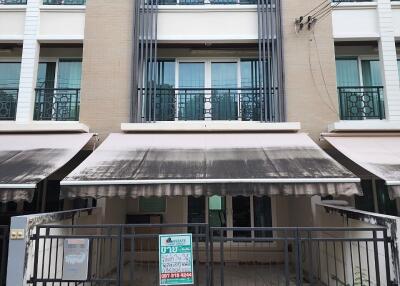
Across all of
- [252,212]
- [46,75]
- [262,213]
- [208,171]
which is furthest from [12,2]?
[262,213]

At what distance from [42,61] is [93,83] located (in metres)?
2.81

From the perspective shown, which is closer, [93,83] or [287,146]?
[287,146]

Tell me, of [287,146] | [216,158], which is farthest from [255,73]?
[216,158]

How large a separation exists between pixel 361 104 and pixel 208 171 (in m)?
6.79

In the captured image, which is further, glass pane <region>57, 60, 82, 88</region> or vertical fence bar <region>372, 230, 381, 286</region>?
glass pane <region>57, 60, 82, 88</region>

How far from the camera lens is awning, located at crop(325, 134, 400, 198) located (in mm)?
7809

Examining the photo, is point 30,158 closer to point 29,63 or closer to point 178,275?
point 29,63

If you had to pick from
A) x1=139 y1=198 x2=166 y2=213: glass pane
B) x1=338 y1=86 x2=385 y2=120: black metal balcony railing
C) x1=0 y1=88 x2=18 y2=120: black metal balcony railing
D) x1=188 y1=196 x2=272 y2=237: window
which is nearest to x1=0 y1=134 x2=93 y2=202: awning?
x1=0 y1=88 x2=18 y2=120: black metal balcony railing

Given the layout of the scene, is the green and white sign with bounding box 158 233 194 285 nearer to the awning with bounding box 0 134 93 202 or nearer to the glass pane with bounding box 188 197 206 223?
the awning with bounding box 0 134 93 202

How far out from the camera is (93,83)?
37.5ft

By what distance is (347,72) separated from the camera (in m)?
12.6

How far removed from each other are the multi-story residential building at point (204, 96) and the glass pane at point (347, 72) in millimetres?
45

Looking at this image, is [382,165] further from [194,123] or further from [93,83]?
[93,83]

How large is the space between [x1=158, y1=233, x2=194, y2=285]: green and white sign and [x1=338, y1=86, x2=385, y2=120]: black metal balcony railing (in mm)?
7841
